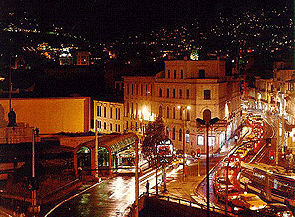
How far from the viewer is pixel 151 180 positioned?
128 ft

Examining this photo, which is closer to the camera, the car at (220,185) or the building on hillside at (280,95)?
the car at (220,185)

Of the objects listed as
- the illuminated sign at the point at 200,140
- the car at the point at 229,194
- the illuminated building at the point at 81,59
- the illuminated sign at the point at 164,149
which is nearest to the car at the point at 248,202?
the car at the point at 229,194

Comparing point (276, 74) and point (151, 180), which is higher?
point (276, 74)

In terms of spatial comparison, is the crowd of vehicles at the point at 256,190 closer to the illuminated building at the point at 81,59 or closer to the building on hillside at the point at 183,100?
the building on hillside at the point at 183,100

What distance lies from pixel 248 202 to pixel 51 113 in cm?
2884

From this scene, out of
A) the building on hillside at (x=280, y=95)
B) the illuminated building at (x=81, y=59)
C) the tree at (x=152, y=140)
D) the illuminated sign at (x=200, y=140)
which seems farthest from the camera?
the illuminated building at (x=81, y=59)

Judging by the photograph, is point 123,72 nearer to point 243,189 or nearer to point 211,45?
point 243,189

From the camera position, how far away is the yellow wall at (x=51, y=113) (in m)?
49.1

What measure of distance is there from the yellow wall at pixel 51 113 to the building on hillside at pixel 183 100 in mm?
9178

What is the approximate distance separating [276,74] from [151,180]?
2471 inches

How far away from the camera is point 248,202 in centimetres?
3009

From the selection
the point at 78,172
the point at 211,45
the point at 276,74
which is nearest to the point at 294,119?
the point at 276,74

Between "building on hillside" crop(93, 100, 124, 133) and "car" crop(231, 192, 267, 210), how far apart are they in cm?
3591

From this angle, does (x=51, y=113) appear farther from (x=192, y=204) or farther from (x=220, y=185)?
(x=192, y=204)
